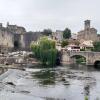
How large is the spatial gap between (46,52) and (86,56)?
9.55 m

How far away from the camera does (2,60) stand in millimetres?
56781

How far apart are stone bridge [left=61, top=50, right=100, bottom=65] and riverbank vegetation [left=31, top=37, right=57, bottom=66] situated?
18.5ft

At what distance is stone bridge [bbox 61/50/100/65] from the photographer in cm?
6644

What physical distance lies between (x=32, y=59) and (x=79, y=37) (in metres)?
37.9

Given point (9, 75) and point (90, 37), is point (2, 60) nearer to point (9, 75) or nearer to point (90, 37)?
point (9, 75)

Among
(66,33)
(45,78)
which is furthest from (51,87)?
(66,33)

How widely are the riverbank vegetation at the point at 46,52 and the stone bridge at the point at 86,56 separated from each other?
222 inches

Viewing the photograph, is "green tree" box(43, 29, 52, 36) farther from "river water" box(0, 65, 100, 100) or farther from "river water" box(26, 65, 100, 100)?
"river water" box(0, 65, 100, 100)

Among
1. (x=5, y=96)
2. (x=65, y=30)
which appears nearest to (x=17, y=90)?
(x=5, y=96)

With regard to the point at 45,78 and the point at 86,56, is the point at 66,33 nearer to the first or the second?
the point at 86,56

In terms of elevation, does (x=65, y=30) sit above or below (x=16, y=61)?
above

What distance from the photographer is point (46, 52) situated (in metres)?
60.0

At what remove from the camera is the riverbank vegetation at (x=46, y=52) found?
5993 cm

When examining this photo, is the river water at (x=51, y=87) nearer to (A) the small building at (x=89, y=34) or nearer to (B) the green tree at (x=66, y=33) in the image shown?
(B) the green tree at (x=66, y=33)
